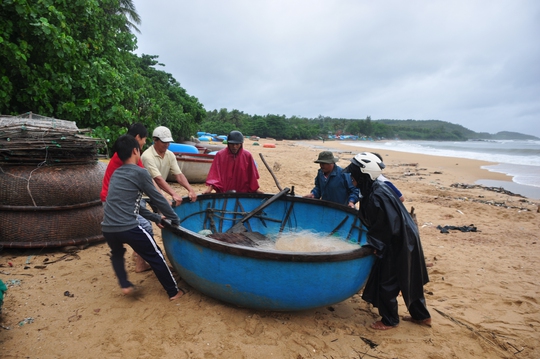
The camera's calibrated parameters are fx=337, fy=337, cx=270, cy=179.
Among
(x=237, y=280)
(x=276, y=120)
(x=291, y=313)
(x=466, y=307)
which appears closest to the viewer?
(x=237, y=280)

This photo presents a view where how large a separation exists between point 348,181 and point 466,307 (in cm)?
201

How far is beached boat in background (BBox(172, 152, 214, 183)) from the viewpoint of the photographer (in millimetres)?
8820

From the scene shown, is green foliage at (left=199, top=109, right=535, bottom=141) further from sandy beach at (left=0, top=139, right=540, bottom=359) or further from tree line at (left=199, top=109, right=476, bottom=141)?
sandy beach at (left=0, top=139, right=540, bottom=359)

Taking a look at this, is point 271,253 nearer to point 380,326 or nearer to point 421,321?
point 380,326

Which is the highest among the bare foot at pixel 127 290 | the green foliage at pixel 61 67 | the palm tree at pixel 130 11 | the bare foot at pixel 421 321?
the palm tree at pixel 130 11

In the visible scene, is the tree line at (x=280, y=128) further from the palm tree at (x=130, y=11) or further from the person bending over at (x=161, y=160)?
the person bending over at (x=161, y=160)

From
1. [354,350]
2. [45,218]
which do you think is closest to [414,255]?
[354,350]

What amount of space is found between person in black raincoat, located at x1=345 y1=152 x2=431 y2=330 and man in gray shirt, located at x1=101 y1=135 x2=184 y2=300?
1.84 metres

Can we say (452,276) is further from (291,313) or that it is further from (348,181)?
(291,313)

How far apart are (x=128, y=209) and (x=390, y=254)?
2422 millimetres

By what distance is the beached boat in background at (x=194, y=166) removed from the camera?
28.9 feet

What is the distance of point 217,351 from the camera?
2.66 metres

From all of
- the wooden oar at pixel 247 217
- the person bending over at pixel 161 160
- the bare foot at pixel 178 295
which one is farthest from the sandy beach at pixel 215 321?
the wooden oar at pixel 247 217

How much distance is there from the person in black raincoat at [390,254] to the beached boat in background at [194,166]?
6.19m
